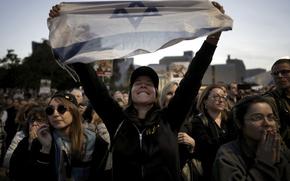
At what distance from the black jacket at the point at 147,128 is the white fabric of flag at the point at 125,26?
199 mm

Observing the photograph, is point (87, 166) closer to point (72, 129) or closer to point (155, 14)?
point (72, 129)

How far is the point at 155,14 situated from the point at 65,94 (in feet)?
4.08

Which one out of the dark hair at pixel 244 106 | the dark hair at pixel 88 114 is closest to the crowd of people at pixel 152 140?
the dark hair at pixel 244 106

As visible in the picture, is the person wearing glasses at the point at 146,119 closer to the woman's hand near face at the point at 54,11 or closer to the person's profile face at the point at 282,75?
the woman's hand near face at the point at 54,11

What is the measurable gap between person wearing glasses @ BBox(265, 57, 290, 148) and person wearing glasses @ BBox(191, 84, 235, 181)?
21.4 inches

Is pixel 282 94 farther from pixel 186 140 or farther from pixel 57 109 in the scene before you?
pixel 57 109

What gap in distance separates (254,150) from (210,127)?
125 cm

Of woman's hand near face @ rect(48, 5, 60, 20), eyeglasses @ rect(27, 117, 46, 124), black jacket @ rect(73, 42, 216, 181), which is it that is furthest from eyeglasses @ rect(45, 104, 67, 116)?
woman's hand near face @ rect(48, 5, 60, 20)

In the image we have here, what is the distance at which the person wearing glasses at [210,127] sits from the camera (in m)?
3.92

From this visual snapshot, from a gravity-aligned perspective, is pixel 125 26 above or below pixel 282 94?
above

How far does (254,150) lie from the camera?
9.66 ft

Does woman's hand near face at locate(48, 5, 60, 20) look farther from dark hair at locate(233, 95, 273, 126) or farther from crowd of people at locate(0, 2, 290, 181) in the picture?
dark hair at locate(233, 95, 273, 126)

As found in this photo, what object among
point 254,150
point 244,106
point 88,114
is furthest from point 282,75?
point 88,114

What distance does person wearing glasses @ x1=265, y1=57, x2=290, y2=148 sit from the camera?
386cm
